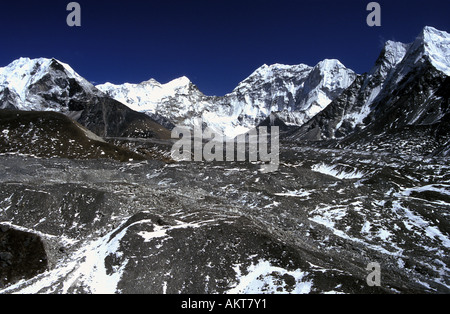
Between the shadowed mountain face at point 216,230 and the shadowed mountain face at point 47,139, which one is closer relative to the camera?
the shadowed mountain face at point 216,230

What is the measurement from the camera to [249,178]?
91.4 meters

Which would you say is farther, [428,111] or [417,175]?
[428,111]

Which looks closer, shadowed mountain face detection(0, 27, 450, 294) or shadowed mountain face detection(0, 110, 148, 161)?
shadowed mountain face detection(0, 27, 450, 294)

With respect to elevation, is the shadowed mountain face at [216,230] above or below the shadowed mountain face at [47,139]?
below

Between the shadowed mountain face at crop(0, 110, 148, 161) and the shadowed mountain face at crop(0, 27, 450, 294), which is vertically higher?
the shadowed mountain face at crop(0, 110, 148, 161)

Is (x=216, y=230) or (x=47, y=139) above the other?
(x=47, y=139)

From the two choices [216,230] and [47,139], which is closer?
[216,230]
